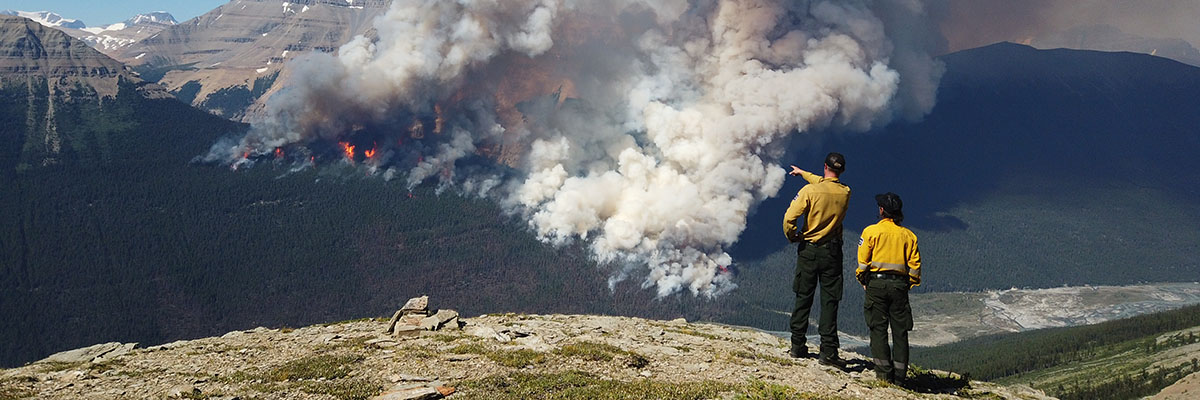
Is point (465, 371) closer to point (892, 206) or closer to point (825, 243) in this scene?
point (825, 243)

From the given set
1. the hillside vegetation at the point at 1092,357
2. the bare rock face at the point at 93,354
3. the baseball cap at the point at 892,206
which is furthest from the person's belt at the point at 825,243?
the hillside vegetation at the point at 1092,357

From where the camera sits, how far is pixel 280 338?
2942 centimetres

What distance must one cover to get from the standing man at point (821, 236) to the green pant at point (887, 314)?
1152mm

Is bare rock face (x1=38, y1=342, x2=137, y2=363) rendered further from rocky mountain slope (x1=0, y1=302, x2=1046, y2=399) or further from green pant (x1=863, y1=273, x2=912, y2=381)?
green pant (x1=863, y1=273, x2=912, y2=381)

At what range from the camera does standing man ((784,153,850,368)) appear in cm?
1886

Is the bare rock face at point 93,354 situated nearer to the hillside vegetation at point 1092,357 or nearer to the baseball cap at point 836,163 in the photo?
the baseball cap at point 836,163

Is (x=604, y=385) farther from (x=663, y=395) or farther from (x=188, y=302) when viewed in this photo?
(x=188, y=302)

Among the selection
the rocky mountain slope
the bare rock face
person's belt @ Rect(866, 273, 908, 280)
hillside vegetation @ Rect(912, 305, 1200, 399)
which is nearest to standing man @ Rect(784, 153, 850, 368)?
person's belt @ Rect(866, 273, 908, 280)

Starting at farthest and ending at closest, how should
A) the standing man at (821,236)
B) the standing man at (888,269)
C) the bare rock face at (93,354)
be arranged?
the bare rock face at (93,354) → the standing man at (821,236) → the standing man at (888,269)

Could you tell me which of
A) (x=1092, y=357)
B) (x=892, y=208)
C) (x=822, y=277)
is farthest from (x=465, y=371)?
(x=1092, y=357)

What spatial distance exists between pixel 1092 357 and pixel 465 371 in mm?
142557

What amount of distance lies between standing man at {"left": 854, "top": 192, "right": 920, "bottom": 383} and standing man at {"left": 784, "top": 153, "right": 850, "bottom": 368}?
3.41ft

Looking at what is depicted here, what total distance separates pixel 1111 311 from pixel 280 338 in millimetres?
220892

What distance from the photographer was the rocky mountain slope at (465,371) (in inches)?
727
